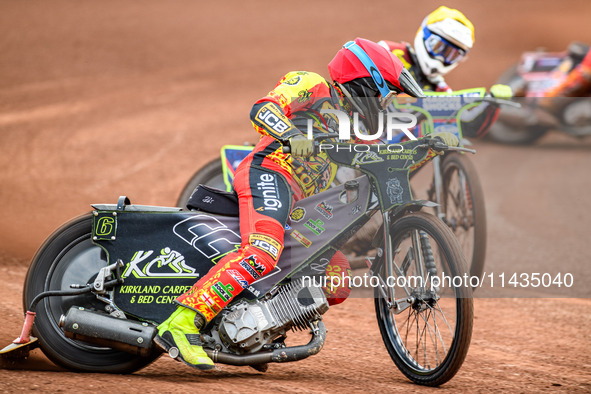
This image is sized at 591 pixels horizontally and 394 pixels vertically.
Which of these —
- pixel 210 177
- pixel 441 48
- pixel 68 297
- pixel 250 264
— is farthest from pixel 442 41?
pixel 68 297

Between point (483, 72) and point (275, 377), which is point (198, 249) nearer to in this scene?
point (275, 377)

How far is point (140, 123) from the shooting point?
45.5 feet

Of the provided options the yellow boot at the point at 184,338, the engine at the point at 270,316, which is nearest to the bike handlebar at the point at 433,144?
the engine at the point at 270,316

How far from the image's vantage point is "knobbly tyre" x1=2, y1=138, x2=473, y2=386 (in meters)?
4.78

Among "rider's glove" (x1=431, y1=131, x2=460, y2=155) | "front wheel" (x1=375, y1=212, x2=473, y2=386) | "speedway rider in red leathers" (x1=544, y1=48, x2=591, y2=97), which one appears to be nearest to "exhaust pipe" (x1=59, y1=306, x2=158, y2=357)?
"front wheel" (x1=375, y1=212, x2=473, y2=386)

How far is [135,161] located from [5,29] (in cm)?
854

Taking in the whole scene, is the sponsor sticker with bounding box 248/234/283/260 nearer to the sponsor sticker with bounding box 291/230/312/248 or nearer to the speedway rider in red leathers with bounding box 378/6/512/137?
the sponsor sticker with bounding box 291/230/312/248

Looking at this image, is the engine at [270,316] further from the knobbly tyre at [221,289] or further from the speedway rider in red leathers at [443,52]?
the speedway rider in red leathers at [443,52]

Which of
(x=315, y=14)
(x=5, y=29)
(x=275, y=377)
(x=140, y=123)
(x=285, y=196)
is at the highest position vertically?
(x=315, y=14)

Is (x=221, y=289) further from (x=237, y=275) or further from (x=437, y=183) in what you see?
(x=437, y=183)

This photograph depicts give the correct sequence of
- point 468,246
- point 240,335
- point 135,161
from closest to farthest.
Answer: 1. point 240,335
2. point 468,246
3. point 135,161

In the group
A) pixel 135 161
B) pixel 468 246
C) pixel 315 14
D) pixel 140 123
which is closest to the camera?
pixel 468 246

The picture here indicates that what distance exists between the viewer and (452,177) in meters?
7.43

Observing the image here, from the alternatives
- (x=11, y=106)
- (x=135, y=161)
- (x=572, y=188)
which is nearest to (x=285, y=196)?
(x=135, y=161)
